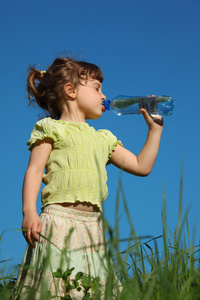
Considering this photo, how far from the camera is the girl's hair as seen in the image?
2.97 meters

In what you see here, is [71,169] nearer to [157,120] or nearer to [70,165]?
[70,165]

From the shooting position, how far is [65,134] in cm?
250

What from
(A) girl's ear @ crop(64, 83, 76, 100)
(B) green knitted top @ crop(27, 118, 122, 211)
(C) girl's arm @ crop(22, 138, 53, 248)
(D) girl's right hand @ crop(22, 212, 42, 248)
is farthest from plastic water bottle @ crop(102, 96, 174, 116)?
(D) girl's right hand @ crop(22, 212, 42, 248)

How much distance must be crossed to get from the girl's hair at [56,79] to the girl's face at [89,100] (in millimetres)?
86

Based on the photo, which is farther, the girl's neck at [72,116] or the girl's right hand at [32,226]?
the girl's neck at [72,116]

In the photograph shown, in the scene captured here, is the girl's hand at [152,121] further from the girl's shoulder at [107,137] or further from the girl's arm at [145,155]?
the girl's shoulder at [107,137]

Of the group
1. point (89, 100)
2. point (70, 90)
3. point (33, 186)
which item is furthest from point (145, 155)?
point (33, 186)

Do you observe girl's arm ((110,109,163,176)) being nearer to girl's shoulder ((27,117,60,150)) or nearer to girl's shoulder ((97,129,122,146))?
girl's shoulder ((97,129,122,146))

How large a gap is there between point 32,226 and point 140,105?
5.19 ft

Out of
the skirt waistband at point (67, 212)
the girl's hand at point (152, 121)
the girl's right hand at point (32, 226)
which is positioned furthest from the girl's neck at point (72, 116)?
the girl's right hand at point (32, 226)

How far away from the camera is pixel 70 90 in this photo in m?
2.87

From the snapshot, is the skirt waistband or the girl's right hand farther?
the skirt waistband

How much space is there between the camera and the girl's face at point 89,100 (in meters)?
2.77

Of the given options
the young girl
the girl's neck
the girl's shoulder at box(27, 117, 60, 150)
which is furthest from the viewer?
the girl's neck
